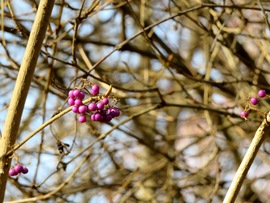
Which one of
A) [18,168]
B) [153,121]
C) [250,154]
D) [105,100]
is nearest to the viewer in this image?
[105,100]

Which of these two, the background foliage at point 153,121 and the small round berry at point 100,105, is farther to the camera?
the background foliage at point 153,121

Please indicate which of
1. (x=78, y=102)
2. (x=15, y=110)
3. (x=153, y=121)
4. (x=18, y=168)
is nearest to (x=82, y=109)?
(x=78, y=102)

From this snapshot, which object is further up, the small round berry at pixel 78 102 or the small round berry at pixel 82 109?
the small round berry at pixel 78 102

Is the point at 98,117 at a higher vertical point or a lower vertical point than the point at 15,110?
lower

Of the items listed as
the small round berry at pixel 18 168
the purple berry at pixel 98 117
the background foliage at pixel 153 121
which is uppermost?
the background foliage at pixel 153 121

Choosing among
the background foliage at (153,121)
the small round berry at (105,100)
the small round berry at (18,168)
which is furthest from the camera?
the background foliage at (153,121)

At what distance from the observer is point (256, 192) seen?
183 inches

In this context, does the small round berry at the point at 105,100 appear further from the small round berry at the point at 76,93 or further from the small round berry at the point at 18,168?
the small round berry at the point at 18,168

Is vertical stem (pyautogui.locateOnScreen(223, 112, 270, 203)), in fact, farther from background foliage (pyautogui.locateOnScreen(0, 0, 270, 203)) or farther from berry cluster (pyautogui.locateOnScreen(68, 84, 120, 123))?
background foliage (pyautogui.locateOnScreen(0, 0, 270, 203))

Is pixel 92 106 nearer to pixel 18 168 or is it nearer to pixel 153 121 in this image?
pixel 18 168

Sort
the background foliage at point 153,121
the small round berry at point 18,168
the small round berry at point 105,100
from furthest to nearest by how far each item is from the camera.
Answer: the background foliage at point 153,121, the small round berry at point 18,168, the small round berry at point 105,100

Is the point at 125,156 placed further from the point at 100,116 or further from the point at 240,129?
the point at 100,116

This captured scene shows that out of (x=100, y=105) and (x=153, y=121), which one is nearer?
(x=100, y=105)

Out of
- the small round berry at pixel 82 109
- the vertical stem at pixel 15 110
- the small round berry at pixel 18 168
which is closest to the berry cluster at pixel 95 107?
the small round berry at pixel 82 109
